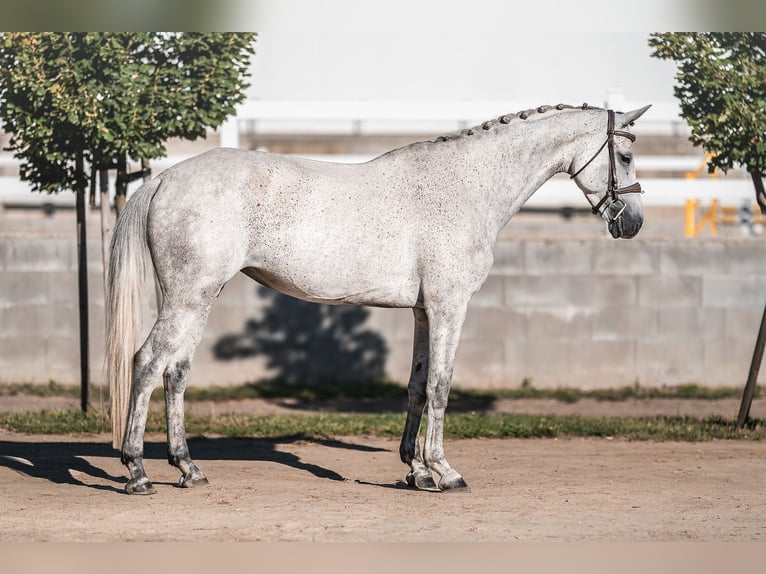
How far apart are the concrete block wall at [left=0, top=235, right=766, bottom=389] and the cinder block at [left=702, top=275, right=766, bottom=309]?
1 cm

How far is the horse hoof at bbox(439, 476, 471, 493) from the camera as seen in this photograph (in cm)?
720

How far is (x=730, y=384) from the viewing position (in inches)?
514

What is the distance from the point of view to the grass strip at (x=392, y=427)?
9.91 meters

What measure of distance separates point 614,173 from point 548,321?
5.74 m

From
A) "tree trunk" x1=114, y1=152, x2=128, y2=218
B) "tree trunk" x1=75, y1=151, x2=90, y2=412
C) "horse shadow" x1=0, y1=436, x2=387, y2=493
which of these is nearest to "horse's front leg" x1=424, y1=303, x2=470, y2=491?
"horse shadow" x1=0, y1=436, x2=387, y2=493

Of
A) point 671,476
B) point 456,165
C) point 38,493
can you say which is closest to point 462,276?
point 456,165

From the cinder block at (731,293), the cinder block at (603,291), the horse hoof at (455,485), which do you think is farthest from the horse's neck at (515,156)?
the cinder block at (731,293)

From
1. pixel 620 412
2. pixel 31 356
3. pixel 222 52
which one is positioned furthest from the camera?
pixel 31 356

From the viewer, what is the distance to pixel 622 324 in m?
13.0

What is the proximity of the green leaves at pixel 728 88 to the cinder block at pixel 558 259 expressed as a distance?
3.19 meters

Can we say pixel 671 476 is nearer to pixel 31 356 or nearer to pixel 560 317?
pixel 560 317

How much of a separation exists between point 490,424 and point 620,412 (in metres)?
2.09

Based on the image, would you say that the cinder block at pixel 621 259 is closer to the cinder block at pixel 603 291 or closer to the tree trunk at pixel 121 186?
the cinder block at pixel 603 291

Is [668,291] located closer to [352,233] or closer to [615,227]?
[615,227]
